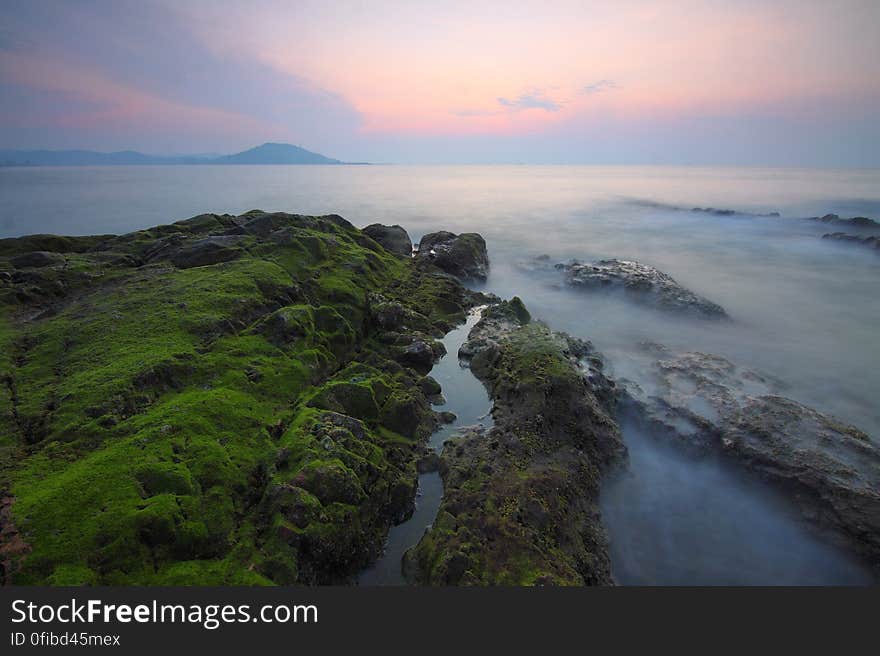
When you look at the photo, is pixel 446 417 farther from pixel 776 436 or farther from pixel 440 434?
pixel 776 436

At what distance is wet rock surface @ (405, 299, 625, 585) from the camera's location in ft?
36.0

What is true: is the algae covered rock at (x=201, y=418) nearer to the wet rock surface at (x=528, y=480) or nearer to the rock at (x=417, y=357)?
the rock at (x=417, y=357)

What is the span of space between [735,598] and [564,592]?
314 centimetres

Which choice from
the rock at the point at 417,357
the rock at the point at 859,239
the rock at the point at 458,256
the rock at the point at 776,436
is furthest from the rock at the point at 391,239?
the rock at the point at 859,239

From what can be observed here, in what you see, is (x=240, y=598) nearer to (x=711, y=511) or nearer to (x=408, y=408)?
(x=408, y=408)

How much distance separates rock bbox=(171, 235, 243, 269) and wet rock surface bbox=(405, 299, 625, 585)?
16.4 m

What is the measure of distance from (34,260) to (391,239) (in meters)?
25.8

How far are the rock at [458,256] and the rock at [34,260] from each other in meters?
25.3

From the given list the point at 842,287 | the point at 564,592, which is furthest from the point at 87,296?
the point at 842,287

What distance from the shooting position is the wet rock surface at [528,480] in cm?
1096

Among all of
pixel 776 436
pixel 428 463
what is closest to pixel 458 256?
pixel 428 463

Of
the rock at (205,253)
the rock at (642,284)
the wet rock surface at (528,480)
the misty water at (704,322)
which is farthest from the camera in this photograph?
the rock at (642,284)

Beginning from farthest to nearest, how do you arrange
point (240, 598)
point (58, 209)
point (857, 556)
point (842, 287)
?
point (58, 209) < point (842, 287) < point (857, 556) < point (240, 598)

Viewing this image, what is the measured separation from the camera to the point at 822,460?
47.6 feet
